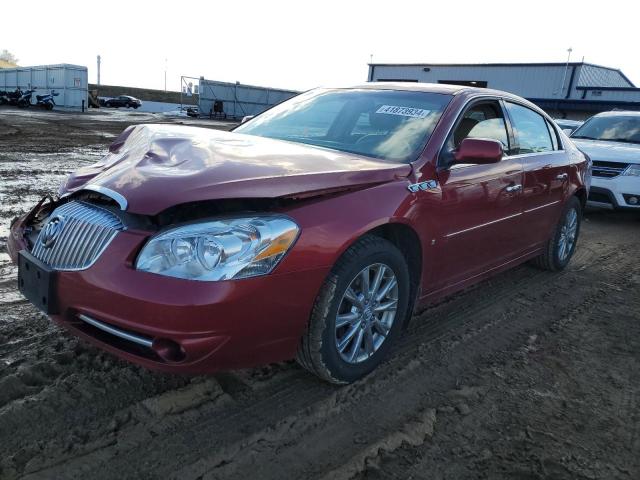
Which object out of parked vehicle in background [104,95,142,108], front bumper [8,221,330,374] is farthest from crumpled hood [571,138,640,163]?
parked vehicle in background [104,95,142,108]

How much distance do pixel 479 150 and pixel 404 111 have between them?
63 cm

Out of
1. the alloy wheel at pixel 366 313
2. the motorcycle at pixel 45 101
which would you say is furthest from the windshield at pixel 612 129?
the motorcycle at pixel 45 101

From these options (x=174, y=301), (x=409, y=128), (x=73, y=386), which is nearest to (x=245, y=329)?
(x=174, y=301)

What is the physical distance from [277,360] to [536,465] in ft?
4.14

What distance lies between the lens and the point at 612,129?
8922 mm

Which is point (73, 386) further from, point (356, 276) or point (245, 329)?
point (356, 276)

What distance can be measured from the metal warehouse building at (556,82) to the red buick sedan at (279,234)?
30.0 meters

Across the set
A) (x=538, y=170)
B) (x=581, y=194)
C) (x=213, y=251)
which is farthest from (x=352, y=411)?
(x=581, y=194)

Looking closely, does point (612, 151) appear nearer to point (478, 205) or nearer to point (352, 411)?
point (478, 205)

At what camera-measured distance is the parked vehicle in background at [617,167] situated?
25.1 ft

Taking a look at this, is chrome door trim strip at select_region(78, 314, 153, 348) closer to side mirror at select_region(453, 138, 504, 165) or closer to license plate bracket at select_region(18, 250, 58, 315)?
license plate bracket at select_region(18, 250, 58, 315)

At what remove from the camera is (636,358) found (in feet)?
11.5

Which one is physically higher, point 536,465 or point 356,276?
point 356,276

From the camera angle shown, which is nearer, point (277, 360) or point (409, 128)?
point (277, 360)
